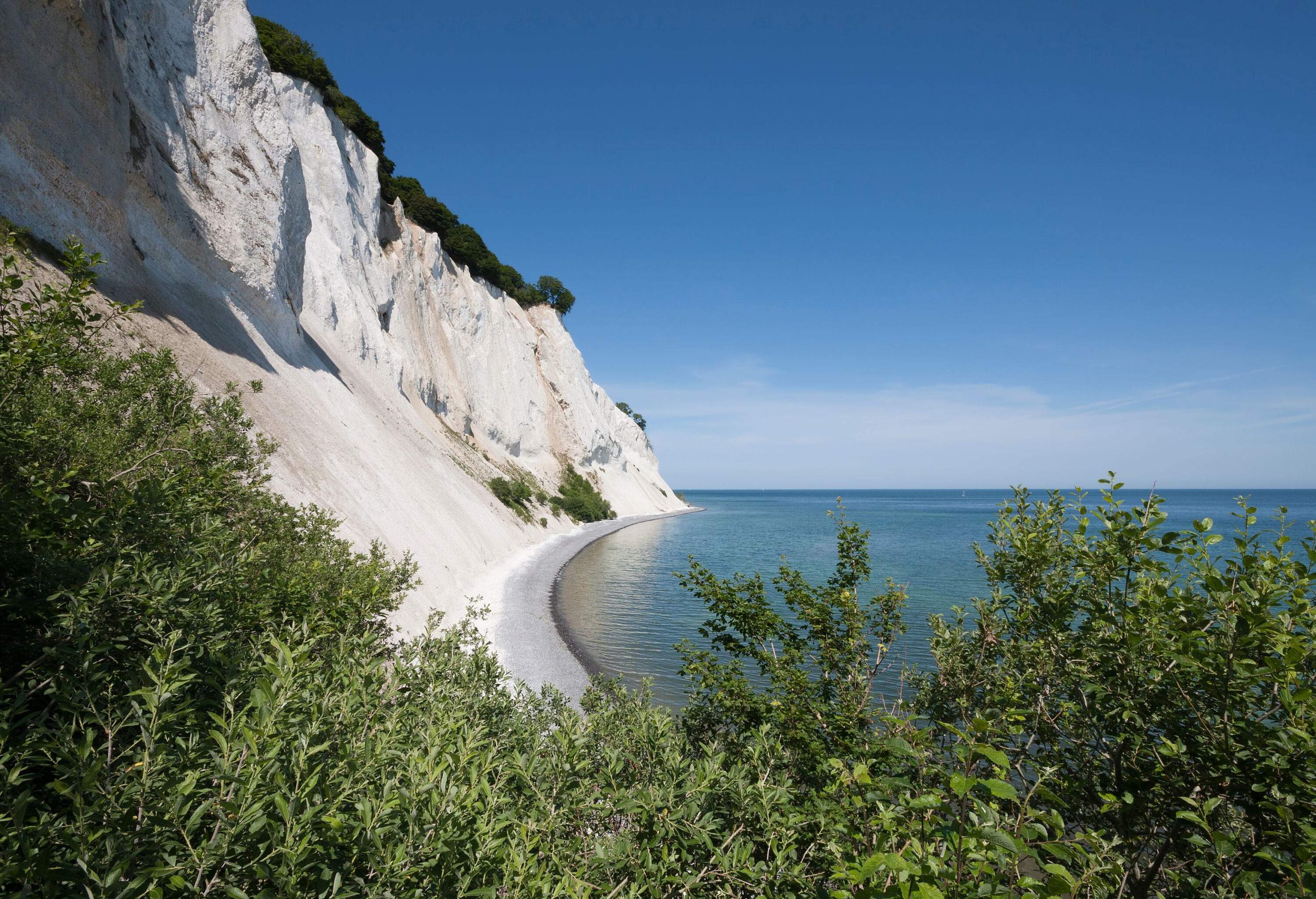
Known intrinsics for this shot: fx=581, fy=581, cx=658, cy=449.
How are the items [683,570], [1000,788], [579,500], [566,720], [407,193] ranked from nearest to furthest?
[1000,788] → [566,720] → [683,570] → [407,193] → [579,500]

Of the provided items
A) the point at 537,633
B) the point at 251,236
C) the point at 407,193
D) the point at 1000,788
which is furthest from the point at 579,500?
the point at 1000,788

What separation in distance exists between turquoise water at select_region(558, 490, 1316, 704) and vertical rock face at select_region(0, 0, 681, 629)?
519 cm

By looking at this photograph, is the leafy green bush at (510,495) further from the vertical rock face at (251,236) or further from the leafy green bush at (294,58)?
the leafy green bush at (294,58)

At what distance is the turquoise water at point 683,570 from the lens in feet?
64.0

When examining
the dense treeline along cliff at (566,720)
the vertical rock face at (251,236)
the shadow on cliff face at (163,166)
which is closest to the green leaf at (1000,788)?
the dense treeline along cliff at (566,720)

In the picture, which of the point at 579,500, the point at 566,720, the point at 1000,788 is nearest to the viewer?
the point at 1000,788

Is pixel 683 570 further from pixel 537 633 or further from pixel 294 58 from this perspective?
pixel 294 58

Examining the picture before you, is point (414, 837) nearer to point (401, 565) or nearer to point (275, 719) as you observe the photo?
point (275, 719)

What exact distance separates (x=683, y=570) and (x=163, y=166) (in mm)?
29835

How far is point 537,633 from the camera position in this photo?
19.6 metres

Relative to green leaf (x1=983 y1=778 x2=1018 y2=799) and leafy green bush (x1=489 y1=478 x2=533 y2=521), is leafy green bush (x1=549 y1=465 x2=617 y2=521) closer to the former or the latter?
leafy green bush (x1=489 y1=478 x2=533 y2=521)

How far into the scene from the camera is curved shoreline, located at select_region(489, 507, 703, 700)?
15.7 metres

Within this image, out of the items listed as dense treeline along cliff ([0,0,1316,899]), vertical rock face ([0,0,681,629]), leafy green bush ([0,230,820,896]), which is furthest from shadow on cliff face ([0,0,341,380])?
leafy green bush ([0,230,820,896])

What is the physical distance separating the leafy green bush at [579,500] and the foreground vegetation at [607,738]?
45.3m
